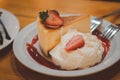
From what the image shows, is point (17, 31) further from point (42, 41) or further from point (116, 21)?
point (116, 21)

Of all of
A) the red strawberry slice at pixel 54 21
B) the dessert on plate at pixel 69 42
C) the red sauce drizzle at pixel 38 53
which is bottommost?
the red sauce drizzle at pixel 38 53

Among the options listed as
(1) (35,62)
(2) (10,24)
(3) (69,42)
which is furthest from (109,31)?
(2) (10,24)

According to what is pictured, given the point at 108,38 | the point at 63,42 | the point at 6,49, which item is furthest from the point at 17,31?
the point at 108,38

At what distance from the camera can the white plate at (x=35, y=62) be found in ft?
2.96

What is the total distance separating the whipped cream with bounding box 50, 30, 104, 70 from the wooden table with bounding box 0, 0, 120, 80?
47mm

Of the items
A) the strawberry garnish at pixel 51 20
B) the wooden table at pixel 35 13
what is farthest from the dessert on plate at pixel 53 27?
the wooden table at pixel 35 13

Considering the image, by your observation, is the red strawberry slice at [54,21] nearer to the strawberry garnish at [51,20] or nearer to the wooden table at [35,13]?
the strawberry garnish at [51,20]

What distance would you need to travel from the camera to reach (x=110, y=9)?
4.50 ft

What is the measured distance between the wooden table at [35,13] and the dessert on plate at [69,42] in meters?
0.06

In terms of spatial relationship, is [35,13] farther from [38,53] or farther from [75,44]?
[75,44]

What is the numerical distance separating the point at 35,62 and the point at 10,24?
335 millimetres

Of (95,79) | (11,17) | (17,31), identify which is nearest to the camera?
(95,79)

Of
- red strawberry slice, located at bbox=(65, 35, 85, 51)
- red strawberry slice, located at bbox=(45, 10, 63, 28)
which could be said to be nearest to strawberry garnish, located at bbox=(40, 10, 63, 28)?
red strawberry slice, located at bbox=(45, 10, 63, 28)

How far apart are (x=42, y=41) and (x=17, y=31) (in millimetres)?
163
